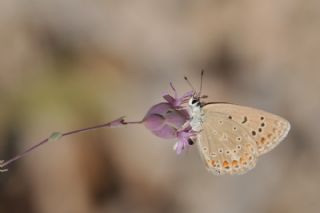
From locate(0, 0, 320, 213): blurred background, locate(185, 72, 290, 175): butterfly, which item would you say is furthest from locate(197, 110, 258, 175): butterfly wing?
locate(0, 0, 320, 213): blurred background

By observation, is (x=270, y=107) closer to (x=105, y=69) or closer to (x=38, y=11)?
(x=105, y=69)

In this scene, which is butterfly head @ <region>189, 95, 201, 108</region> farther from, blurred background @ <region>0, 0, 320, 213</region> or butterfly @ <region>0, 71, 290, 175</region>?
blurred background @ <region>0, 0, 320, 213</region>

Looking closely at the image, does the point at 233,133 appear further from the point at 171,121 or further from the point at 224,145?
the point at 171,121

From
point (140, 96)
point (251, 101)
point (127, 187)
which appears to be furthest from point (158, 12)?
point (127, 187)

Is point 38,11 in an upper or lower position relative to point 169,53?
upper

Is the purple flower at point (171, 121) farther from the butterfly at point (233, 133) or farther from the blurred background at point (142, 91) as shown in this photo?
the blurred background at point (142, 91)

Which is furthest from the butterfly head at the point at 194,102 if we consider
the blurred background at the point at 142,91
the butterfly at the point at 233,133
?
the blurred background at the point at 142,91

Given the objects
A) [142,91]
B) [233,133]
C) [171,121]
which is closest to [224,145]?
[233,133]
